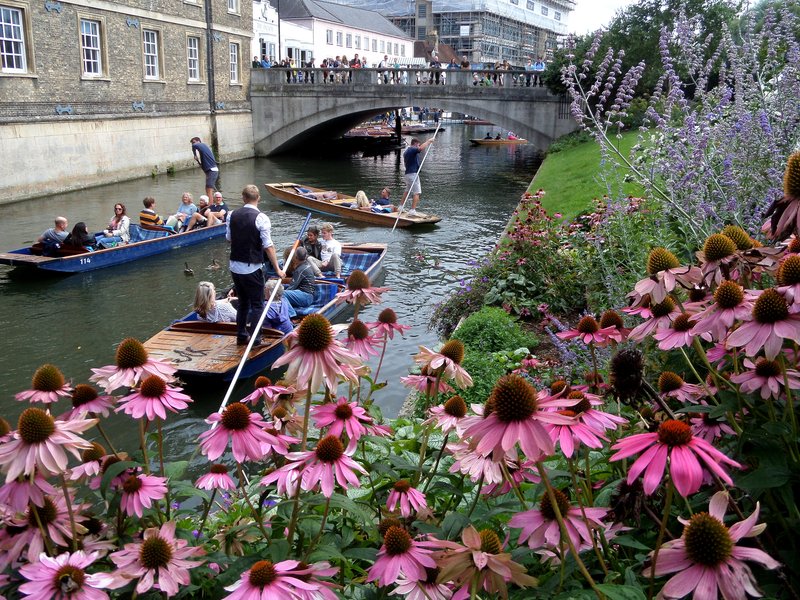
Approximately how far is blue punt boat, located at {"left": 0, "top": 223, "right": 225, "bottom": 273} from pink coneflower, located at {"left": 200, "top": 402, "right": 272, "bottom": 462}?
33.5 feet

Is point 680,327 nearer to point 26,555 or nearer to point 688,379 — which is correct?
point 688,379

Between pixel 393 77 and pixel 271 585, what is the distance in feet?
94.3

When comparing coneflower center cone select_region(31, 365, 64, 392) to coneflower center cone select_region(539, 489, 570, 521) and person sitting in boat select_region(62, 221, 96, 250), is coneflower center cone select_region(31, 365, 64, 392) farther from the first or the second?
person sitting in boat select_region(62, 221, 96, 250)

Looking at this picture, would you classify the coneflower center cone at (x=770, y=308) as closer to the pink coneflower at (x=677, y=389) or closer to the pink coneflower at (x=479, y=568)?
the pink coneflower at (x=677, y=389)

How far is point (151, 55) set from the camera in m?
22.8

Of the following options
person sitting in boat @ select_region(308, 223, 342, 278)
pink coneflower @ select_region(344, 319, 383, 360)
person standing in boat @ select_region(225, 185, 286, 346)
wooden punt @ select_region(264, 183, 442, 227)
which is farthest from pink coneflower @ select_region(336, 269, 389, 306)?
wooden punt @ select_region(264, 183, 442, 227)

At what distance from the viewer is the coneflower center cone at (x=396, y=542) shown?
1662 mm

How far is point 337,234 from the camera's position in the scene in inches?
595

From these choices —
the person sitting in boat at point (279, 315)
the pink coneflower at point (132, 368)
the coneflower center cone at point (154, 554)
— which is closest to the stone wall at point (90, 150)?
the person sitting in boat at point (279, 315)

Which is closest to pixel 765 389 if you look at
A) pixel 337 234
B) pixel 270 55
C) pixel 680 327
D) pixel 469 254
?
pixel 680 327

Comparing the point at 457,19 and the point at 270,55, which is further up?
the point at 457,19

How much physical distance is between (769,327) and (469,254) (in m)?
12.2

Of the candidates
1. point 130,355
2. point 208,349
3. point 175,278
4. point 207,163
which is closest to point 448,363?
point 130,355

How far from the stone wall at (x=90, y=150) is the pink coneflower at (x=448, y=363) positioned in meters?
17.0
